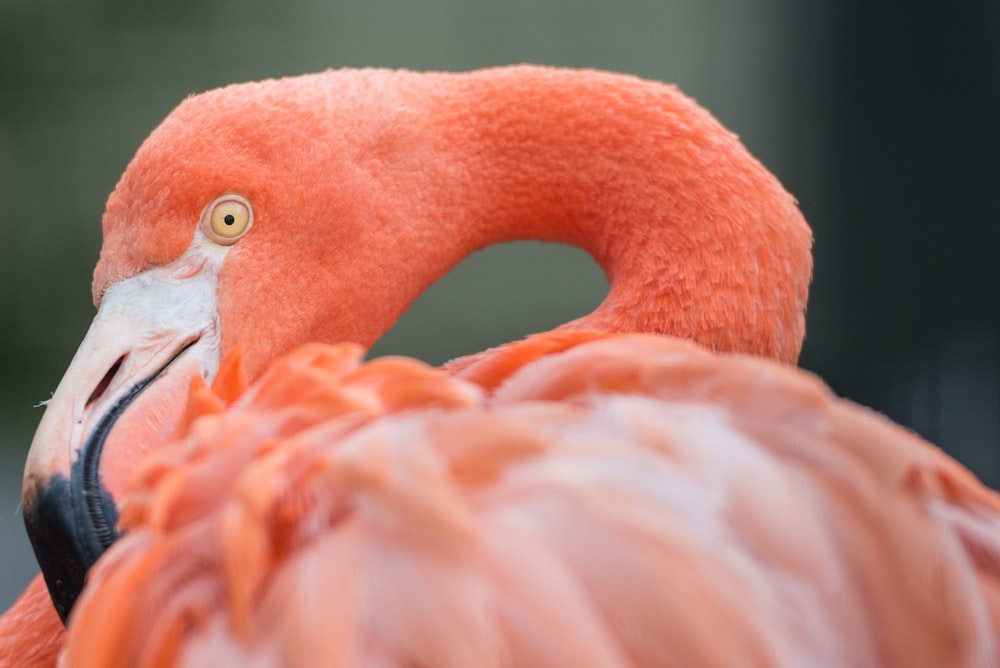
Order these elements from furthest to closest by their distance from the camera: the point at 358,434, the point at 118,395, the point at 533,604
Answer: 1. the point at 118,395
2. the point at 358,434
3. the point at 533,604

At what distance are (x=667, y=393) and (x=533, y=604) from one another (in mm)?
233

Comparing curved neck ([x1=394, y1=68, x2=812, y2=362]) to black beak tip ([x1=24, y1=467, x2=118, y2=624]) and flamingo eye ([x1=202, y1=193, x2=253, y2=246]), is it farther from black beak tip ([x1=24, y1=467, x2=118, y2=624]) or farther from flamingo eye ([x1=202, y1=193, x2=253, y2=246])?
black beak tip ([x1=24, y1=467, x2=118, y2=624])

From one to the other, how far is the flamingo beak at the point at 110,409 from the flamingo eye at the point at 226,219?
0.13 feet

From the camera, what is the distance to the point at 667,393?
807mm

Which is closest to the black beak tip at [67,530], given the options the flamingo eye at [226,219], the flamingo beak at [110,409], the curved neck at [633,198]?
the flamingo beak at [110,409]

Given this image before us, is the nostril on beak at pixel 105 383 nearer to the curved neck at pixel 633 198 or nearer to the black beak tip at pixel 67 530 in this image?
the black beak tip at pixel 67 530

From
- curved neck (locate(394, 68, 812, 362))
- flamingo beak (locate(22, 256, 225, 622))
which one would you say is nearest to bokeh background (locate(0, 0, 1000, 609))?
curved neck (locate(394, 68, 812, 362))

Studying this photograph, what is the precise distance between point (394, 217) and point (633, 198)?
28 centimetres

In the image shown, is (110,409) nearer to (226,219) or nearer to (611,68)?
(226,219)

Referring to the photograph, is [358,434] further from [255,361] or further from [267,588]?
[255,361]

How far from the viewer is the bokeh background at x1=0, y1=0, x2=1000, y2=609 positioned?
2.88 meters

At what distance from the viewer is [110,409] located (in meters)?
1.02

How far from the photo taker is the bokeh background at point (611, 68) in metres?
2.88

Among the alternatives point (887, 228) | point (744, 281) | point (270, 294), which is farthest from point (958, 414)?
point (270, 294)
